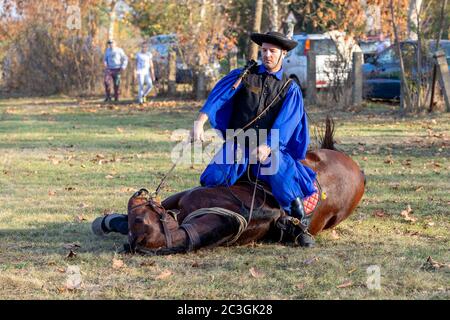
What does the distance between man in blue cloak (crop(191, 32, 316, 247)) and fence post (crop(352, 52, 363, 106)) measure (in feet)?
41.1

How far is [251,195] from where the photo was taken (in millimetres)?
6434

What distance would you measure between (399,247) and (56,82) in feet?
73.5

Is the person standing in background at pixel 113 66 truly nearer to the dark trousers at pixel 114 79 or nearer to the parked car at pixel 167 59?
the dark trousers at pixel 114 79

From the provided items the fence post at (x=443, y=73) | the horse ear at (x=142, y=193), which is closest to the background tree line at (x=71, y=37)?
the fence post at (x=443, y=73)

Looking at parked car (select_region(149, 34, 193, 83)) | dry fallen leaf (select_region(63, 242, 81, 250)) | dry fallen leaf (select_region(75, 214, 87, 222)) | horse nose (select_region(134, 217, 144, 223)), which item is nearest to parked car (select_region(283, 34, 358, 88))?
parked car (select_region(149, 34, 193, 83))

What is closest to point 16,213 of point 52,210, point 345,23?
point 52,210

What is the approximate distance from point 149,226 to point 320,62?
1569 cm

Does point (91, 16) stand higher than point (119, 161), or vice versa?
point (91, 16)

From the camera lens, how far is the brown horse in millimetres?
6043

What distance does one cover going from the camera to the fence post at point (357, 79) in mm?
18938

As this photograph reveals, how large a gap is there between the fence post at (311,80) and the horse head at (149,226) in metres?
14.4

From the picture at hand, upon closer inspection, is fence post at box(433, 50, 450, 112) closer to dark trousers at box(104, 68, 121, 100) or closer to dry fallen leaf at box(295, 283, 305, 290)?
dark trousers at box(104, 68, 121, 100)
